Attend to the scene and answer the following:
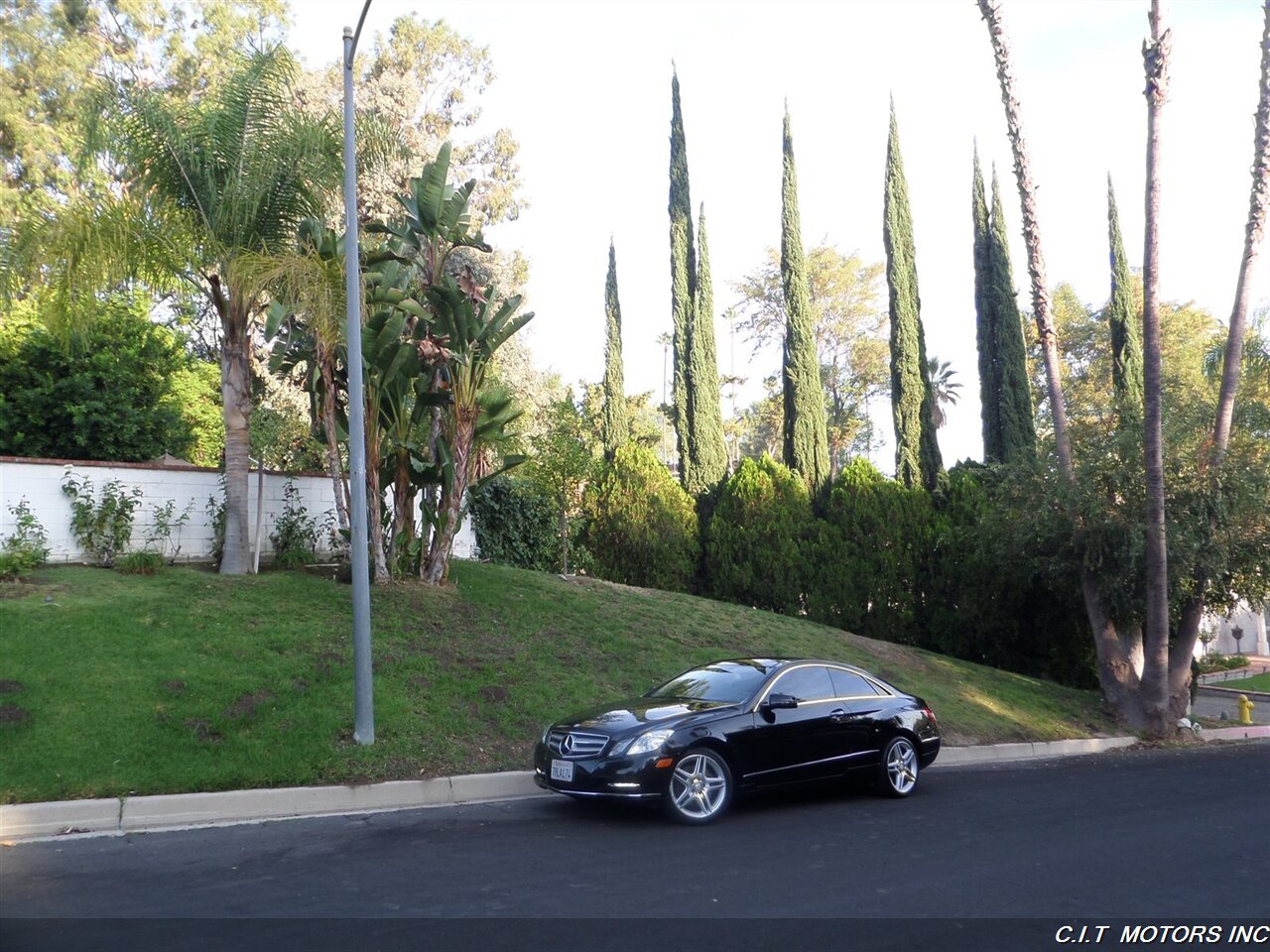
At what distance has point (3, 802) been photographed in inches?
330

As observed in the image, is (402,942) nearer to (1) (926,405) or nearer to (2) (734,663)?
(2) (734,663)

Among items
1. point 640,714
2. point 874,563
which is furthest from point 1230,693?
point 640,714

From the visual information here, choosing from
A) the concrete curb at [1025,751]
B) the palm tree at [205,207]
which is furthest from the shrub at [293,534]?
the concrete curb at [1025,751]

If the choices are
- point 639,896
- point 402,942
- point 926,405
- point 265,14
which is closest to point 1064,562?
point 926,405

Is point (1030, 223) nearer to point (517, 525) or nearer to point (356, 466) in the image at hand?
point (517, 525)

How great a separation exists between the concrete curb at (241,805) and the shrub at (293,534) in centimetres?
674

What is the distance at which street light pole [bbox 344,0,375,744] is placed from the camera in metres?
→ 10.6

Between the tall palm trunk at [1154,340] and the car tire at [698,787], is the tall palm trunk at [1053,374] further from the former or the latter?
the car tire at [698,787]

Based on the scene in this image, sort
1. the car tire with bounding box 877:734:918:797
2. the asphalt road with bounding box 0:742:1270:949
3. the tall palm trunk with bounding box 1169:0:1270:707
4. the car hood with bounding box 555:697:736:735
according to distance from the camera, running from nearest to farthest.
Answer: the asphalt road with bounding box 0:742:1270:949 → the car hood with bounding box 555:697:736:735 → the car tire with bounding box 877:734:918:797 → the tall palm trunk with bounding box 1169:0:1270:707

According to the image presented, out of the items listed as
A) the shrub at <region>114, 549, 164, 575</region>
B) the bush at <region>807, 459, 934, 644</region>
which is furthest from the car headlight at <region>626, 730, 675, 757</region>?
the bush at <region>807, 459, 934, 644</region>

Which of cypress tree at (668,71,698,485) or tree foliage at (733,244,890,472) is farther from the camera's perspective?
tree foliage at (733,244,890,472)

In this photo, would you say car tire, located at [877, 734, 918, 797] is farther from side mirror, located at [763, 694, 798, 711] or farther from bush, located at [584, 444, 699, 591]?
bush, located at [584, 444, 699, 591]

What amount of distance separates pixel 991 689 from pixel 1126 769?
514 centimetres

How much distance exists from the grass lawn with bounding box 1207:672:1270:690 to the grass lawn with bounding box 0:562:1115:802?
2350 cm
